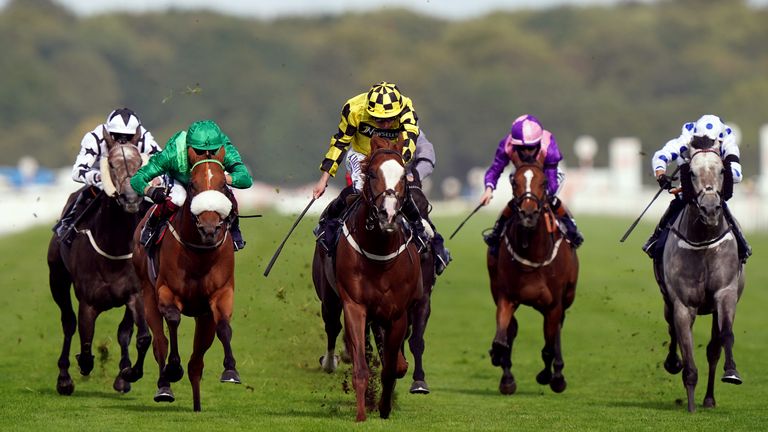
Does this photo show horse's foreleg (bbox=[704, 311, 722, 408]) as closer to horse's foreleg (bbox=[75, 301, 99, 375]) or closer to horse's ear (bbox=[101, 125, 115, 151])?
horse's foreleg (bbox=[75, 301, 99, 375])

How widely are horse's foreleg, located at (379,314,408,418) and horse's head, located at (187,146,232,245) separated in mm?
1432

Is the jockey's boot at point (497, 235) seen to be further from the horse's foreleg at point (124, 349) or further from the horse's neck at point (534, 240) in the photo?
the horse's foreleg at point (124, 349)

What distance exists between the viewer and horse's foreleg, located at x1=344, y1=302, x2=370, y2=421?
12.1 metres

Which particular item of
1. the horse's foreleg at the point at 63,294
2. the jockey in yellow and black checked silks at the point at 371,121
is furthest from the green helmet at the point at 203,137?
the horse's foreleg at the point at 63,294

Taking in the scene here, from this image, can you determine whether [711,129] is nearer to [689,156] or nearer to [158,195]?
[689,156]

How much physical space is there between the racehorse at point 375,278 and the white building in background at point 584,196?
21.9 meters

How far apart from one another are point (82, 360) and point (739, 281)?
5523mm

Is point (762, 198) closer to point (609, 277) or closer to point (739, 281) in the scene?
point (609, 277)

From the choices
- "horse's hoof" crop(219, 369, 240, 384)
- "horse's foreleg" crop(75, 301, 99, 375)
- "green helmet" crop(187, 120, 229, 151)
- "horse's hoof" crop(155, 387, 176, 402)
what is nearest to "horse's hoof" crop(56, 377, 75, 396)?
"horse's foreleg" crop(75, 301, 99, 375)

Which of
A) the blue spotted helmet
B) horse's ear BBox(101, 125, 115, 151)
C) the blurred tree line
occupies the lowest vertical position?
the blue spotted helmet

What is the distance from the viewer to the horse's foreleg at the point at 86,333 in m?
14.3

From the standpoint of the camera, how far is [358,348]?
12.1 meters

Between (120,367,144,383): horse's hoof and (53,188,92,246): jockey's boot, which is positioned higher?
(53,188,92,246): jockey's boot

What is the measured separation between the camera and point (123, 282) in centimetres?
1432
